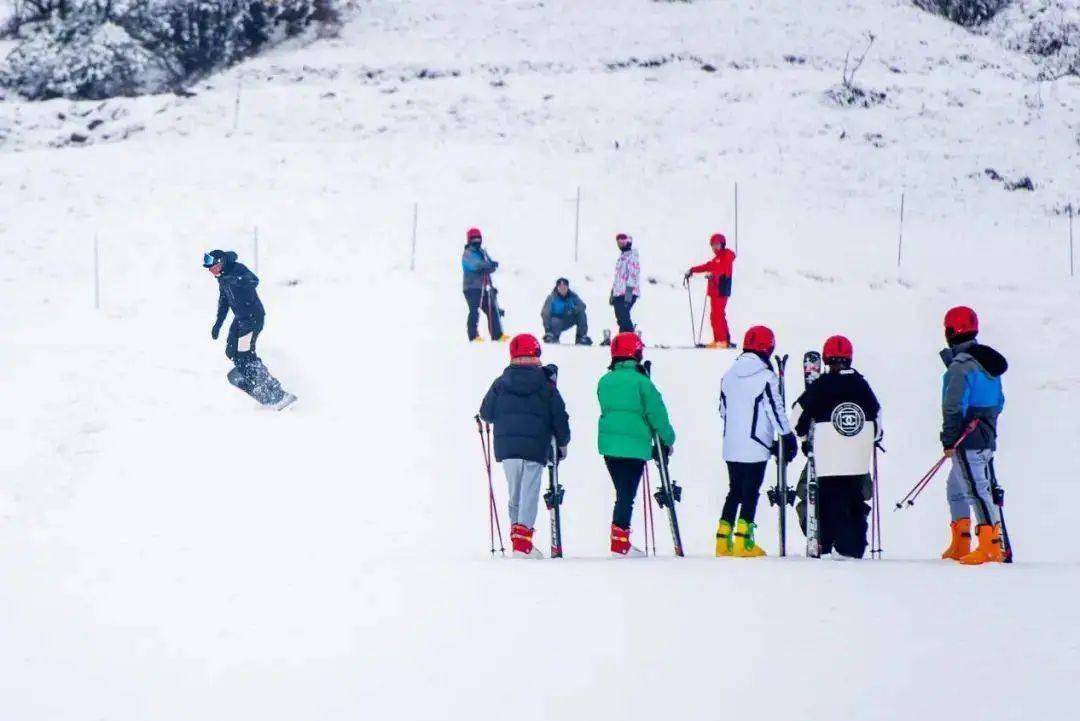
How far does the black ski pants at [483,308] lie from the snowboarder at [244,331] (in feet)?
14.9

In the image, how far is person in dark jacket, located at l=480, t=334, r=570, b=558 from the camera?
9734 mm

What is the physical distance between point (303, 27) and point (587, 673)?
1544 inches

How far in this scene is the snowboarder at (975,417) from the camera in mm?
9219

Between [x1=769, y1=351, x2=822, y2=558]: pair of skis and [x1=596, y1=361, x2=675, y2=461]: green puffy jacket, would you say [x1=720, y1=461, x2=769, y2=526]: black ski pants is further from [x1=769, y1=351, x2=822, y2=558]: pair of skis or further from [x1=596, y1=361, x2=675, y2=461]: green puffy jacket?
[x1=596, y1=361, x2=675, y2=461]: green puffy jacket

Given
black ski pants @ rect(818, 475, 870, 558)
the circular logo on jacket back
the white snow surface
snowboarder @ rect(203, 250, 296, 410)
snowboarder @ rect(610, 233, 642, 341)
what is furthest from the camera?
snowboarder @ rect(610, 233, 642, 341)

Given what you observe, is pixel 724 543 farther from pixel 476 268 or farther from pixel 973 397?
pixel 476 268

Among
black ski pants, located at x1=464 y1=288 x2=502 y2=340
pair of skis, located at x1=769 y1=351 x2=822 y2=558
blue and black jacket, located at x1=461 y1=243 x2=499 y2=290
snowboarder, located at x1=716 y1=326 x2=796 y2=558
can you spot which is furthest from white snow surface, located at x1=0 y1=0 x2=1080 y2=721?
blue and black jacket, located at x1=461 y1=243 x2=499 y2=290

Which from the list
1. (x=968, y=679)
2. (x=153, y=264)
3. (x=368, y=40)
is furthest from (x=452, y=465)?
(x=368, y=40)

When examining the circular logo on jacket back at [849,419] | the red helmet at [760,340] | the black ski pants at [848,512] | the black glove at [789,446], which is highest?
the red helmet at [760,340]

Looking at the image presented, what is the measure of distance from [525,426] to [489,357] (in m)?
7.44

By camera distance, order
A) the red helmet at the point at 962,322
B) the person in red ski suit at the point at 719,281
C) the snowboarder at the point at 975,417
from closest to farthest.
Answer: the snowboarder at the point at 975,417 < the red helmet at the point at 962,322 < the person in red ski suit at the point at 719,281

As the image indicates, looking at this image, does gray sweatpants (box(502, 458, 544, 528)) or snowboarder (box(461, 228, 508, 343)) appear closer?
gray sweatpants (box(502, 458, 544, 528))

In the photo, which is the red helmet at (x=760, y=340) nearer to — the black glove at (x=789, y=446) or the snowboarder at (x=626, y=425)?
the black glove at (x=789, y=446)

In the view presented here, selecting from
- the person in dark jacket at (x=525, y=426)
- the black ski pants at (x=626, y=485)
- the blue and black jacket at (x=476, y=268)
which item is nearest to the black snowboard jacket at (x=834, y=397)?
the black ski pants at (x=626, y=485)
